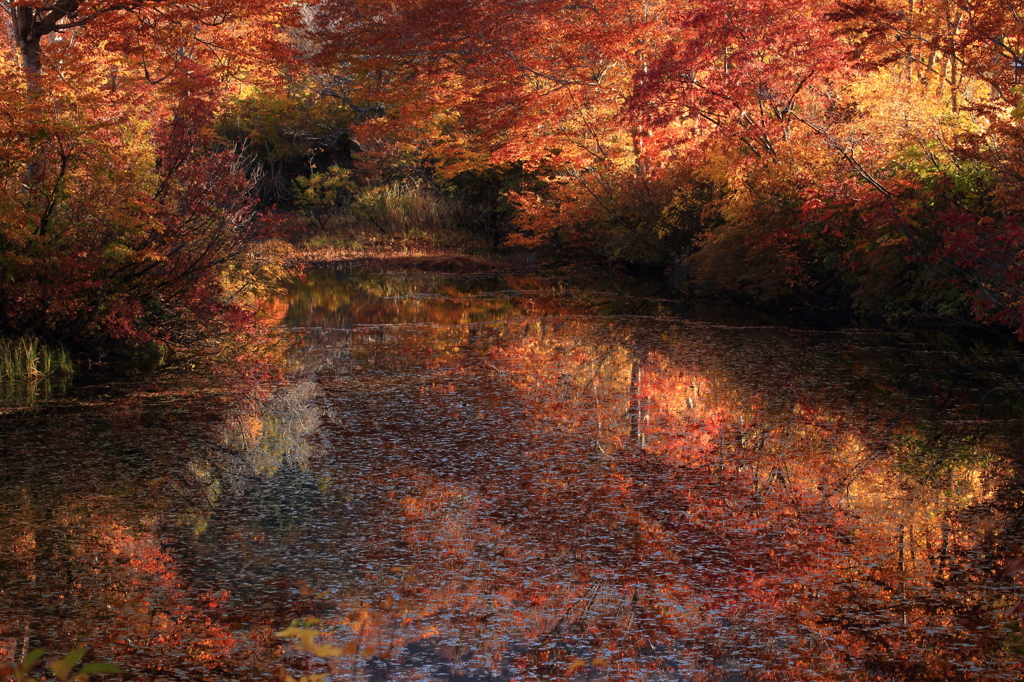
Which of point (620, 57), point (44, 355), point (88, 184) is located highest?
point (620, 57)

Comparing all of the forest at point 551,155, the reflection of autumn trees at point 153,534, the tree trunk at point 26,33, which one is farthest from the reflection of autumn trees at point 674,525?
the tree trunk at point 26,33

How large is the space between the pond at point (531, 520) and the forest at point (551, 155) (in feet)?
5.41

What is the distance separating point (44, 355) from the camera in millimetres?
10109

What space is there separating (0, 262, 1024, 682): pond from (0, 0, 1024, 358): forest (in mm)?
1650

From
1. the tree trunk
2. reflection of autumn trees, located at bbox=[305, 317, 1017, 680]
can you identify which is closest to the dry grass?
the tree trunk

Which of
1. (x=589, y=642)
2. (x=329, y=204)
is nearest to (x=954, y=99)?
(x=589, y=642)

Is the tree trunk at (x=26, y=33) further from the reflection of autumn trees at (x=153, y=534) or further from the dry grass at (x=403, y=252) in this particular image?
the dry grass at (x=403, y=252)

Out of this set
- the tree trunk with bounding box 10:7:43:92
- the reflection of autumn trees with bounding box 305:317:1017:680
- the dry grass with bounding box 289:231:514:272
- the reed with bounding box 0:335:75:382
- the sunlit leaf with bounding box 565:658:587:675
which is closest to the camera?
the sunlit leaf with bounding box 565:658:587:675

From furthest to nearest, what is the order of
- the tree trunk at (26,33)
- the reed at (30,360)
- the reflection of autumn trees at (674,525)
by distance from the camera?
the tree trunk at (26,33) → the reed at (30,360) → the reflection of autumn trees at (674,525)

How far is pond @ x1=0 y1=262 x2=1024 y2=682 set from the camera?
13.3 ft

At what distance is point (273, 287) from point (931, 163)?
40.0ft

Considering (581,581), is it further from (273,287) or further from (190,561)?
(273,287)

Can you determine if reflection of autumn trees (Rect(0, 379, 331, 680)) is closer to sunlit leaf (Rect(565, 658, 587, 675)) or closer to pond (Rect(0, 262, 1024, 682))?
pond (Rect(0, 262, 1024, 682))

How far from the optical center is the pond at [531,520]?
4.05 metres
